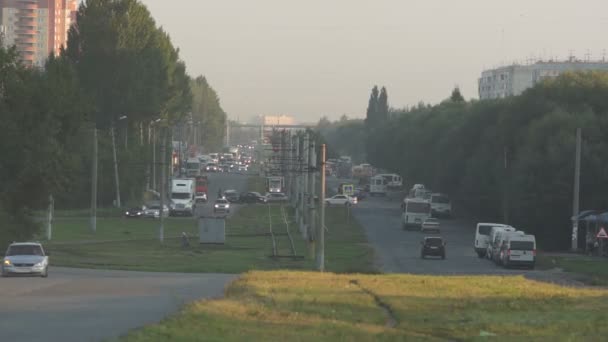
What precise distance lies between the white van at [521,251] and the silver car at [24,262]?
87.3ft

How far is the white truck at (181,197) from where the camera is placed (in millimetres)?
108938

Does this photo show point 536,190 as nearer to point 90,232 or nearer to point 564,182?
point 564,182

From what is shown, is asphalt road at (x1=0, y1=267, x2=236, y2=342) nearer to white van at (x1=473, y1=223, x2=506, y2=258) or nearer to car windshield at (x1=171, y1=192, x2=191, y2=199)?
white van at (x1=473, y1=223, x2=506, y2=258)

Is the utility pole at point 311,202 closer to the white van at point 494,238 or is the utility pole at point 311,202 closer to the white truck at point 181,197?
the white van at point 494,238

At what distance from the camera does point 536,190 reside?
84.8m

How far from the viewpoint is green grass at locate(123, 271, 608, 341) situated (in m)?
23.2

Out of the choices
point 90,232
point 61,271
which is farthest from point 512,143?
point 61,271

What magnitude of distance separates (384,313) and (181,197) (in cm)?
8215

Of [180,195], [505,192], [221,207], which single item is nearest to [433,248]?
[505,192]

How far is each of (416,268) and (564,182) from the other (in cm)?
2660

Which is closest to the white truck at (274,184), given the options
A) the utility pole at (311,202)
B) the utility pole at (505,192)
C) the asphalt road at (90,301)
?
the utility pole at (505,192)

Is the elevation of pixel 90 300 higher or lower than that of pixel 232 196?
lower

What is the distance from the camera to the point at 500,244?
66.2m

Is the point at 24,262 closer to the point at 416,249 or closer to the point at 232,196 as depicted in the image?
the point at 416,249
